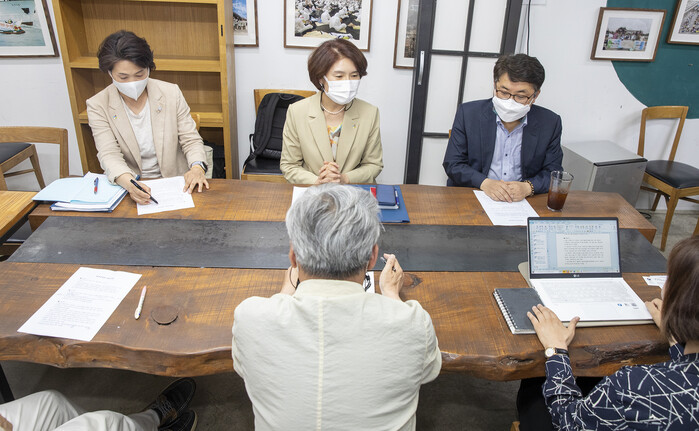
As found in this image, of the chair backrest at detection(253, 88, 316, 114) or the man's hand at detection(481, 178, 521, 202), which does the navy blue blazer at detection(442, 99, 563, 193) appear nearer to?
the man's hand at detection(481, 178, 521, 202)

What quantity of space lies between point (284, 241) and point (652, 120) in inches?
136

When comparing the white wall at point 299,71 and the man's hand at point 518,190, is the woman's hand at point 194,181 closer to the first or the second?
the man's hand at point 518,190

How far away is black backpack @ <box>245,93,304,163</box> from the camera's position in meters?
3.30

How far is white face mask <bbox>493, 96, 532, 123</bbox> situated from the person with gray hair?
4.73 feet

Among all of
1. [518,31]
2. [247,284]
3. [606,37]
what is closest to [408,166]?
[518,31]

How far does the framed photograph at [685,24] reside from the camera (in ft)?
11.1

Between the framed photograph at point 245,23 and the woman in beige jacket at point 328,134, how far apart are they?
1314 millimetres

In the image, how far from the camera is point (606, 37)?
11.4 ft

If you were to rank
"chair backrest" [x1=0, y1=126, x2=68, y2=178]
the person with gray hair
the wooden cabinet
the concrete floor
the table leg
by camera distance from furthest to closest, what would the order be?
the wooden cabinet → "chair backrest" [x1=0, y1=126, x2=68, y2=178] → the concrete floor → the table leg → the person with gray hair

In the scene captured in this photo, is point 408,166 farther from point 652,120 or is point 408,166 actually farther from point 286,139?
point 652,120

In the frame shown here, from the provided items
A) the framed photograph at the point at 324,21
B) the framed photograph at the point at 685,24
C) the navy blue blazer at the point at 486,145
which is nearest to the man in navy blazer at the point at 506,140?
the navy blue blazer at the point at 486,145

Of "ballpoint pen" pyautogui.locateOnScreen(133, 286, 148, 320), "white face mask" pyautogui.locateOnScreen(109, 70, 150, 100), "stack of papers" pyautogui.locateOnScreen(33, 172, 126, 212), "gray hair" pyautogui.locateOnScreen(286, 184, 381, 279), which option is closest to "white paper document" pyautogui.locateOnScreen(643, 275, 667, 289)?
"gray hair" pyautogui.locateOnScreen(286, 184, 381, 279)

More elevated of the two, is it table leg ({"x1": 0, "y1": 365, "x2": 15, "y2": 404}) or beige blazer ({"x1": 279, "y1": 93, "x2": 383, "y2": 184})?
beige blazer ({"x1": 279, "y1": 93, "x2": 383, "y2": 184})

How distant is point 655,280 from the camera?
1618 mm
